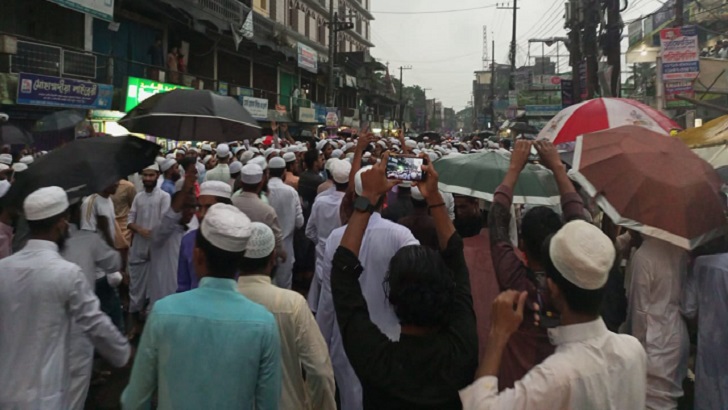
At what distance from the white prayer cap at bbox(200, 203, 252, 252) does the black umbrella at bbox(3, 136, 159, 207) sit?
1799 mm

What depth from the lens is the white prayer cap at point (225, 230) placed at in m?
2.09

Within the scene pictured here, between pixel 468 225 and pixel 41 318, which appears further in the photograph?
pixel 468 225

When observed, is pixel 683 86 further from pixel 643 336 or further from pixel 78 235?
pixel 78 235

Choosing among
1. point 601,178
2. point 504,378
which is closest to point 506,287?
point 504,378

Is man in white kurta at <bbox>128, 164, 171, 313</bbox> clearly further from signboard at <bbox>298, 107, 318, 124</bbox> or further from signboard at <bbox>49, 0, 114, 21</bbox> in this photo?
signboard at <bbox>298, 107, 318, 124</bbox>

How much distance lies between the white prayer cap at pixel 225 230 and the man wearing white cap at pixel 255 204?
255 centimetres

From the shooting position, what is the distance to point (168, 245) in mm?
5328

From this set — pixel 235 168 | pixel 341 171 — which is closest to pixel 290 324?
pixel 341 171

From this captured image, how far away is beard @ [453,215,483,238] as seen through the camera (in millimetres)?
3885

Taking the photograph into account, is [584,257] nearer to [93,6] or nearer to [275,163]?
[275,163]

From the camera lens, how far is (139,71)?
725 inches

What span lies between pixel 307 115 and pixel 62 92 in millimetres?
17550

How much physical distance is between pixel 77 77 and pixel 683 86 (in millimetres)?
15957

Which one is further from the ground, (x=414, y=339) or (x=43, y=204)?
(x=43, y=204)
